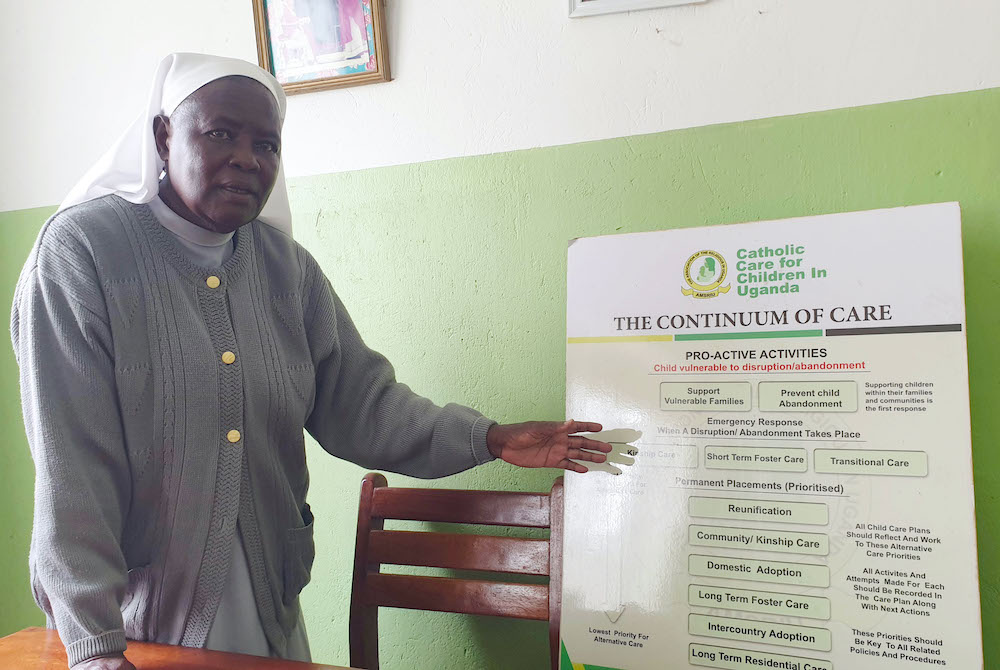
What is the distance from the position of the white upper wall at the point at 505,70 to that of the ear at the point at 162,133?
0.66 m

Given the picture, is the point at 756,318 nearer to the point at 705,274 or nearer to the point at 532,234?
the point at 705,274

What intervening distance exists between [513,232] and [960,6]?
95 cm

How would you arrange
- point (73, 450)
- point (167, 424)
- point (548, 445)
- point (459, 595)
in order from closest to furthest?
point (73, 450), point (167, 424), point (548, 445), point (459, 595)

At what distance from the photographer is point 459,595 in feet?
5.12

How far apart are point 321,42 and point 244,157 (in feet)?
2.59

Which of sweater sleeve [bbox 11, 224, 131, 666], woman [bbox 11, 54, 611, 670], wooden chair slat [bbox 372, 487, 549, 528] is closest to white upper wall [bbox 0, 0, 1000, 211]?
woman [bbox 11, 54, 611, 670]

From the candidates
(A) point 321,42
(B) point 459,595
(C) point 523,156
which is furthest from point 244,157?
(B) point 459,595

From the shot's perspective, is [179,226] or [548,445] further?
[548,445]

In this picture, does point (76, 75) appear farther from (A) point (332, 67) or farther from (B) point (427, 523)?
(B) point (427, 523)

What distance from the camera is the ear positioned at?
4.17ft

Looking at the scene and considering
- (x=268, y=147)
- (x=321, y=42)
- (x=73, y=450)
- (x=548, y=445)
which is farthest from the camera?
(x=321, y=42)

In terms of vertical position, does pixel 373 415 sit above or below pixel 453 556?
above

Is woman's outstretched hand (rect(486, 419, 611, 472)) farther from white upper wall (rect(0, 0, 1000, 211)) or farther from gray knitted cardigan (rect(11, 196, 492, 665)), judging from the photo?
white upper wall (rect(0, 0, 1000, 211))

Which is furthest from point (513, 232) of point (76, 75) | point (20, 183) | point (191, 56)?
point (20, 183)
